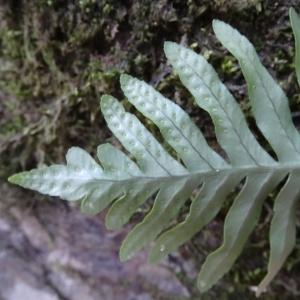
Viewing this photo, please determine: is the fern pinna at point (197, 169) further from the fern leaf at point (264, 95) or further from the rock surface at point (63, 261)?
the rock surface at point (63, 261)

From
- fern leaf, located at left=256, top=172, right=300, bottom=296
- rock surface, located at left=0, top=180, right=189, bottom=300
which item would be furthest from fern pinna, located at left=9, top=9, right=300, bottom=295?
rock surface, located at left=0, top=180, right=189, bottom=300

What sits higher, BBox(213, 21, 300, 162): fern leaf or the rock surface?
BBox(213, 21, 300, 162): fern leaf

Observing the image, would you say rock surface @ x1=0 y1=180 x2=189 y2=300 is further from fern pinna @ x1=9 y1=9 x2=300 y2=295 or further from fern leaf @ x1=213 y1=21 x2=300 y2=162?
fern leaf @ x1=213 y1=21 x2=300 y2=162

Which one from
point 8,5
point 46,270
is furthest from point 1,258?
point 8,5

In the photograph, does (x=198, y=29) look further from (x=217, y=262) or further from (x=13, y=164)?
(x=13, y=164)

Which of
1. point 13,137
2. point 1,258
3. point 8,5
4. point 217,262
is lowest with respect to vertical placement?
point 1,258

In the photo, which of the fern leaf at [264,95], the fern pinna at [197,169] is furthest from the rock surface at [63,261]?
the fern leaf at [264,95]

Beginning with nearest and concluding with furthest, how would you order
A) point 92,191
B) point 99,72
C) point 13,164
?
point 92,191 < point 99,72 < point 13,164

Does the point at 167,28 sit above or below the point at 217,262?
above
